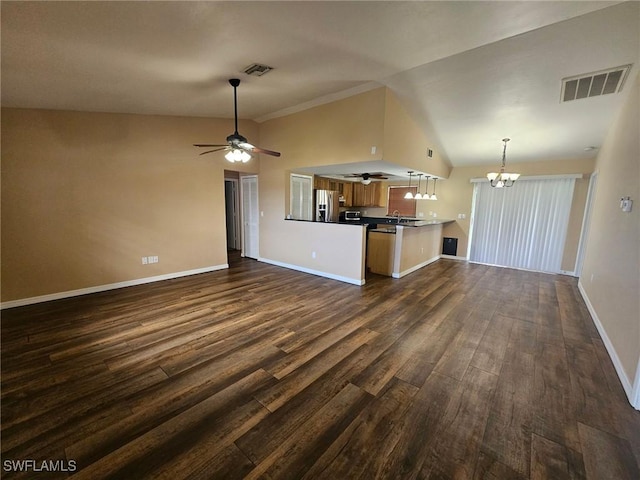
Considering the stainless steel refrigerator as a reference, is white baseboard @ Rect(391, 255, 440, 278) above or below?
below

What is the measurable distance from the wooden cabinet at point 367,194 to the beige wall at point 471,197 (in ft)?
4.35

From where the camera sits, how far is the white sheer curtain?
5.72 metres

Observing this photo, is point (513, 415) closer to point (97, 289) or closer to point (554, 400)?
point (554, 400)

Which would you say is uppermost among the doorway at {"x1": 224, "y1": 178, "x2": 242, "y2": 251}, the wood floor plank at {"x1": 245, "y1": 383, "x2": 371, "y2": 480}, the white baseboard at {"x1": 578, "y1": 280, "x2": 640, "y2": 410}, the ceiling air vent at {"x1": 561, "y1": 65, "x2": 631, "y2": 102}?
the ceiling air vent at {"x1": 561, "y1": 65, "x2": 631, "y2": 102}

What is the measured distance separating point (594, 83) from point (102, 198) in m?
7.02

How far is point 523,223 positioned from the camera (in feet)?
20.1

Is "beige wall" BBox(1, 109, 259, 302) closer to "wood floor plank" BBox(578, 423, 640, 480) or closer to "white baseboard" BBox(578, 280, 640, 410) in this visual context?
"wood floor plank" BBox(578, 423, 640, 480)

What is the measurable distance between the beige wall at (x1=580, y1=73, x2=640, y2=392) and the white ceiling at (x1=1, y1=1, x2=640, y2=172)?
654 millimetres

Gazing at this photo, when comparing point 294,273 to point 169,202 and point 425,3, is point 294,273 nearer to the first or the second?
point 169,202

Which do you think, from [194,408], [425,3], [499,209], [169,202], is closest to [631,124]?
[425,3]

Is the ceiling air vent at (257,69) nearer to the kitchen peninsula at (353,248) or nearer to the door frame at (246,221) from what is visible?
the kitchen peninsula at (353,248)

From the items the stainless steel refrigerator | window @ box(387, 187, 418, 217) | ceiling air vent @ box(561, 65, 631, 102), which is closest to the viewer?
ceiling air vent @ box(561, 65, 631, 102)

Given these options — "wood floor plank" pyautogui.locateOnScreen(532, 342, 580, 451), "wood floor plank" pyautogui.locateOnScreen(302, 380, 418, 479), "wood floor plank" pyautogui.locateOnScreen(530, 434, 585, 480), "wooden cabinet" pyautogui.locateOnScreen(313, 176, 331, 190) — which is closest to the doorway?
"wooden cabinet" pyautogui.locateOnScreen(313, 176, 331, 190)

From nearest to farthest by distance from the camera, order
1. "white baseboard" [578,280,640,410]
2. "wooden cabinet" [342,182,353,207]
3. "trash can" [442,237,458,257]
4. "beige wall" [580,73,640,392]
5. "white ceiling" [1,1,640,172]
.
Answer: "white baseboard" [578,280,640,410] < "white ceiling" [1,1,640,172] < "beige wall" [580,73,640,392] < "trash can" [442,237,458,257] < "wooden cabinet" [342,182,353,207]
